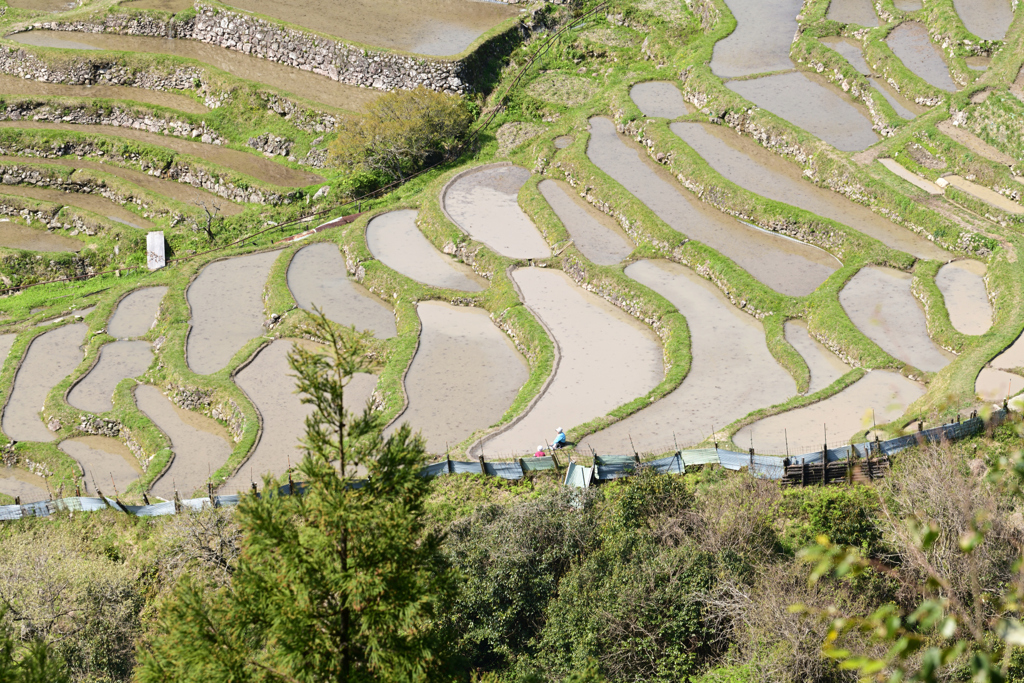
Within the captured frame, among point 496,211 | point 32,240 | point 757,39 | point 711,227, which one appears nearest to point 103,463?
point 496,211

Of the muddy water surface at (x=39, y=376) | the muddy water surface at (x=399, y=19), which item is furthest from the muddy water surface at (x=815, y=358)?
the muddy water surface at (x=399, y=19)

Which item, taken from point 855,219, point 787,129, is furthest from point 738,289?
point 787,129

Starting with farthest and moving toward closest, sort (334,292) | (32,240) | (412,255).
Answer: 1. (32,240)
2. (412,255)
3. (334,292)

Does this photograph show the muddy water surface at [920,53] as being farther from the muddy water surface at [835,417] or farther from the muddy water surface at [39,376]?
the muddy water surface at [39,376]

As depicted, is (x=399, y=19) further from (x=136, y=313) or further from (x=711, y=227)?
(x=711, y=227)

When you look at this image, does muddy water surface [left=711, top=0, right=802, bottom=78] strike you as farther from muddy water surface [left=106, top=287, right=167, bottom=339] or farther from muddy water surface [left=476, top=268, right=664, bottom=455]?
muddy water surface [left=106, top=287, right=167, bottom=339]

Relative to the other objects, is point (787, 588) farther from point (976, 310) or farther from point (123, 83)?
point (123, 83)
